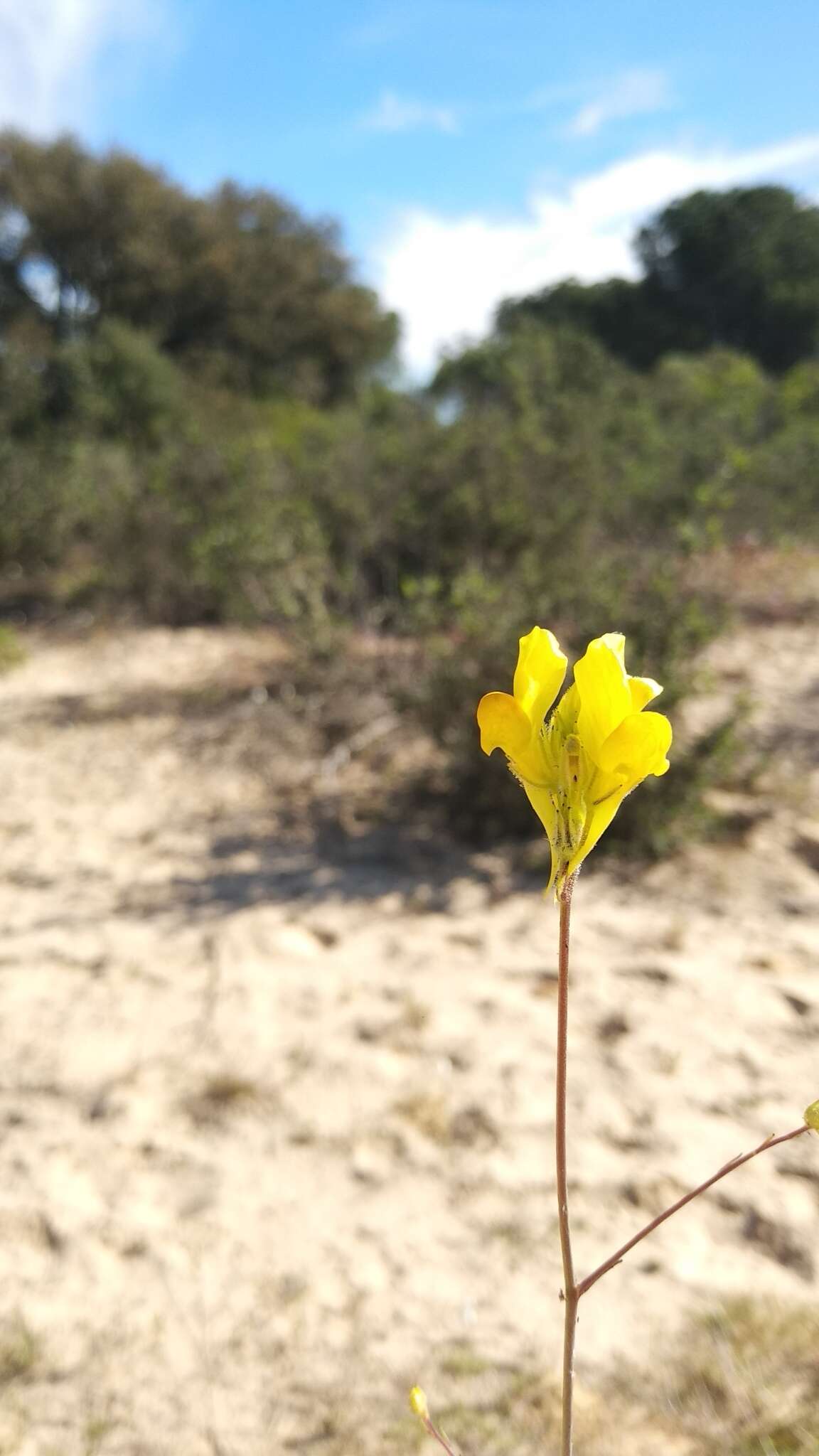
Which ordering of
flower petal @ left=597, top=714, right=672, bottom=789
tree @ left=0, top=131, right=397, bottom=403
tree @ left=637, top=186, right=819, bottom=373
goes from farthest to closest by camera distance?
tree @ left=637, top=186, right=819, bottom=373
tree @ left=0, top=131, right=397, bottom=403
flower petal @ left=597, top=714, right=672, bottom=789

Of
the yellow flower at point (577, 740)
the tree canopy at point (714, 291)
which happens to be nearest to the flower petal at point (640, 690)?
the yellow flower at point (577, 740)

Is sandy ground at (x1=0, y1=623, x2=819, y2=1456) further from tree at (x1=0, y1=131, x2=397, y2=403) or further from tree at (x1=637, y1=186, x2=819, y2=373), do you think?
tree at (x1=637, y1=186, x2=819, y2=373)

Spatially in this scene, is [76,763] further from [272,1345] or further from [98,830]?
[272,1345]

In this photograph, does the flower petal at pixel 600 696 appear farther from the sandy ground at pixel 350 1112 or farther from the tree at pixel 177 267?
the tree at pixel 177 267

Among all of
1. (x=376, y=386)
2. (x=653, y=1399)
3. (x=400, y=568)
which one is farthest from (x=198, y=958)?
(x=376, y=386)

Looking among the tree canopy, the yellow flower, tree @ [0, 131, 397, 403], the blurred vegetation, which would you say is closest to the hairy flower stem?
the yellow flower

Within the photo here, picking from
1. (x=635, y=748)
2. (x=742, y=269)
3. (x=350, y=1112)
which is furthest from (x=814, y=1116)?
(x=742, y=269)

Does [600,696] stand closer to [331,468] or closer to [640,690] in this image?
A: [640,690]

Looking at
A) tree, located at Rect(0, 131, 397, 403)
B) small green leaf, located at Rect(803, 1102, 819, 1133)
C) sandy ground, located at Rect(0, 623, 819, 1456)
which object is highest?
tree, located at Rect(0, 131, 397, 403)
